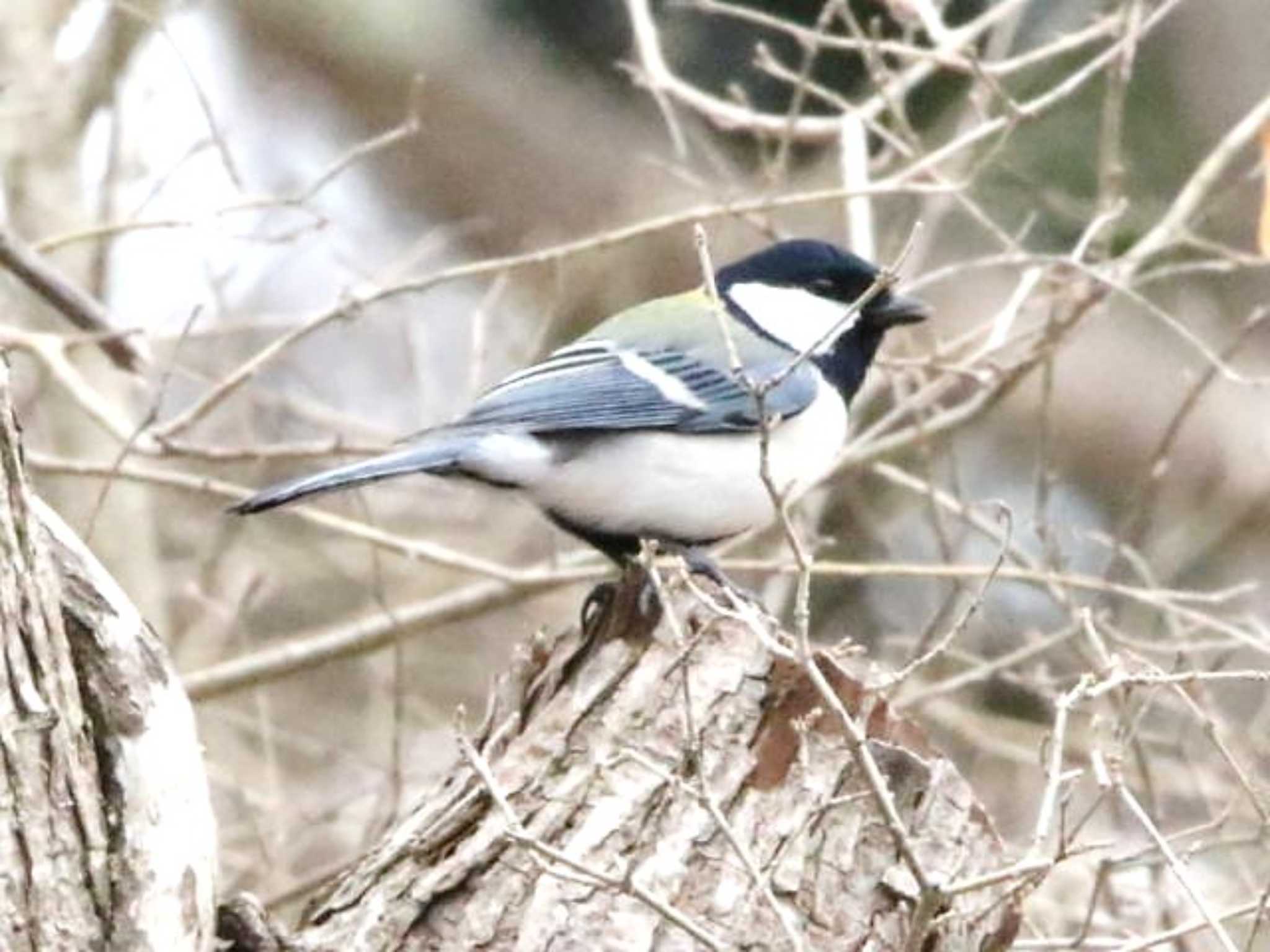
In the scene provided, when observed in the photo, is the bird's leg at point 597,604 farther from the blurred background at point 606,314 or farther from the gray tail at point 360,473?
the blurred background at point 606,314

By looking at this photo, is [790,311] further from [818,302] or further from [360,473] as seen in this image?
[360,473]

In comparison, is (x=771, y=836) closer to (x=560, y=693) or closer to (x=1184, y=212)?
(x=560, y=693)

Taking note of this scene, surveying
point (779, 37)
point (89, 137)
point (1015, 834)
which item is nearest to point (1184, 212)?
point (1015, 834)

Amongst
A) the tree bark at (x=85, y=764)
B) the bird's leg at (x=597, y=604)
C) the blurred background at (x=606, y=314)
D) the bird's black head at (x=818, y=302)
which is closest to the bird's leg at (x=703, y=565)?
the bird's leg at (x=597, y=604)

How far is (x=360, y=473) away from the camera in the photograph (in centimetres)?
311

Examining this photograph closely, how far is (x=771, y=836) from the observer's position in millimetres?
2461

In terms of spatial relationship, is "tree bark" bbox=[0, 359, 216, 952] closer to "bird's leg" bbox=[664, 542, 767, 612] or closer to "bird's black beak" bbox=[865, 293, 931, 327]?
"bird's leg" bbox=[664, 542, 767, 612]

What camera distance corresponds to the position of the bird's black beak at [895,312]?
3.67m

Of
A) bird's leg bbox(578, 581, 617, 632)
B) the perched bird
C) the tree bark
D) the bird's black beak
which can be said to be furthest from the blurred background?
the tree bark

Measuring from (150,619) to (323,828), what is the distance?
0.48m

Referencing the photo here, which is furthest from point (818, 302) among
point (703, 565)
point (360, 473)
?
point (360, 473)

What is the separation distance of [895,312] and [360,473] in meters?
0.94

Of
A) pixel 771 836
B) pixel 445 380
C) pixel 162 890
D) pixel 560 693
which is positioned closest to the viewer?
pixel 162 890

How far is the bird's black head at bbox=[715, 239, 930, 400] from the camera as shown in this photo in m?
3.69
